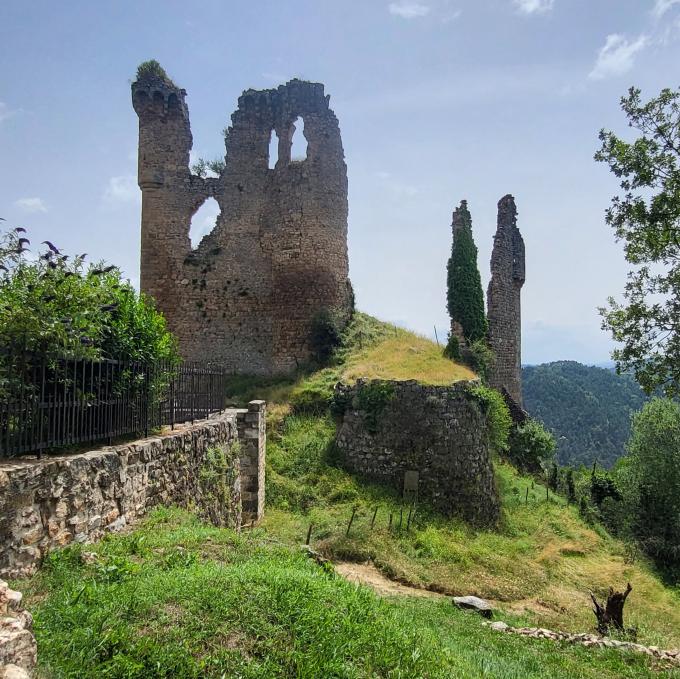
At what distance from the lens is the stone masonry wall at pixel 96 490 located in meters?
5.18

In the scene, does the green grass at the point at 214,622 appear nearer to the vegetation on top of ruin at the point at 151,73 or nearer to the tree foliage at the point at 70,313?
the tree foliage at the point at 70,313

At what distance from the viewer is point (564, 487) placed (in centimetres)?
2275

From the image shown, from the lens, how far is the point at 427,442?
16047mm

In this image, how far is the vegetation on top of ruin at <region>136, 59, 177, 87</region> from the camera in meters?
22.2

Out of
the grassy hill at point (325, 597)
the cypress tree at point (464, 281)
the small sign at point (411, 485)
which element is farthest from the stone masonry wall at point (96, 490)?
the cypress tree at point (464, 281)

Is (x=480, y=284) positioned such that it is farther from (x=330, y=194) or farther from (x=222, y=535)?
(x=222, y=535)

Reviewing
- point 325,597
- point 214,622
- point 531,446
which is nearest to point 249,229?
point 531,446

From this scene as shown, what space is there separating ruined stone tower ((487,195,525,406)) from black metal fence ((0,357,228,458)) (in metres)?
18.2

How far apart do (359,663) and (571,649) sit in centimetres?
441

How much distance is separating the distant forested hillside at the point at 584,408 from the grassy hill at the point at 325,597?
45256mm

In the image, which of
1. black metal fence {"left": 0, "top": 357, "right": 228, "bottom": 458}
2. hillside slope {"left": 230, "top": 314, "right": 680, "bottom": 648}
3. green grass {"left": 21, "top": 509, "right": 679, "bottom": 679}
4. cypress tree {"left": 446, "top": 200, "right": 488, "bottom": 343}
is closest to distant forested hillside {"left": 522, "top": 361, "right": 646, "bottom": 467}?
cypress tree {"left": 446, "top": 200, "right": 488, "bottom": 343}

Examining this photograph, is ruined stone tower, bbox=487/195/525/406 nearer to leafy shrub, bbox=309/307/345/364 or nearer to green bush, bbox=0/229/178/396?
leafy shrub, bbox=309/307/345/364

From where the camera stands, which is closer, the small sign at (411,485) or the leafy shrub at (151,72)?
the small sign at (411,485)

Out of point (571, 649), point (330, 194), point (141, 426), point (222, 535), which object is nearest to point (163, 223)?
point (330, 194)
